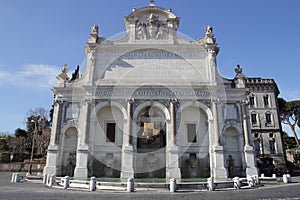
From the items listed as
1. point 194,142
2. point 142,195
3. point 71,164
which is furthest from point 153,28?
point 142,195

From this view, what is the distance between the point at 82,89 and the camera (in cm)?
2502

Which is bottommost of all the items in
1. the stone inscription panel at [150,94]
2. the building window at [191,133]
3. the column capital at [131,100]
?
the building window at [191,133]

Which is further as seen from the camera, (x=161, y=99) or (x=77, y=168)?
(x=161, y=99)

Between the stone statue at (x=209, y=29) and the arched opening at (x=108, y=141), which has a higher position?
the stone statue at (x=209, y=29)

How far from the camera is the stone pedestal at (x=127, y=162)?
21562 mm

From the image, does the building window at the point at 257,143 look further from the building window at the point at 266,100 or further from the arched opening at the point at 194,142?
the arched opening at the point at 194,142

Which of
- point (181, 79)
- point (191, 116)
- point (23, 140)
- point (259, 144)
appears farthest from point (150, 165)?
point (23, 140)

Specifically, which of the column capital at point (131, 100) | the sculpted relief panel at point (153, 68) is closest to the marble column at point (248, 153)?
the sculpted relief panel at point (153, 68)

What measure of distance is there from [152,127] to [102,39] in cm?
1159

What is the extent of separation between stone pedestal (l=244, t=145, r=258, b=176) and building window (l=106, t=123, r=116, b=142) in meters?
13.3

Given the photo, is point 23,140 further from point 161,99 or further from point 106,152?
point 161,99

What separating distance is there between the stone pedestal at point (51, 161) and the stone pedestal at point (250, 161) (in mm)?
18417

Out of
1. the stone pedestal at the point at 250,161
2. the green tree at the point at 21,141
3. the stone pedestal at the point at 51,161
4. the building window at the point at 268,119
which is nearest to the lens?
the stone pedestal at the point at 51,161

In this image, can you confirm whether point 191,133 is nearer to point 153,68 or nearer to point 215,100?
point 215,100
